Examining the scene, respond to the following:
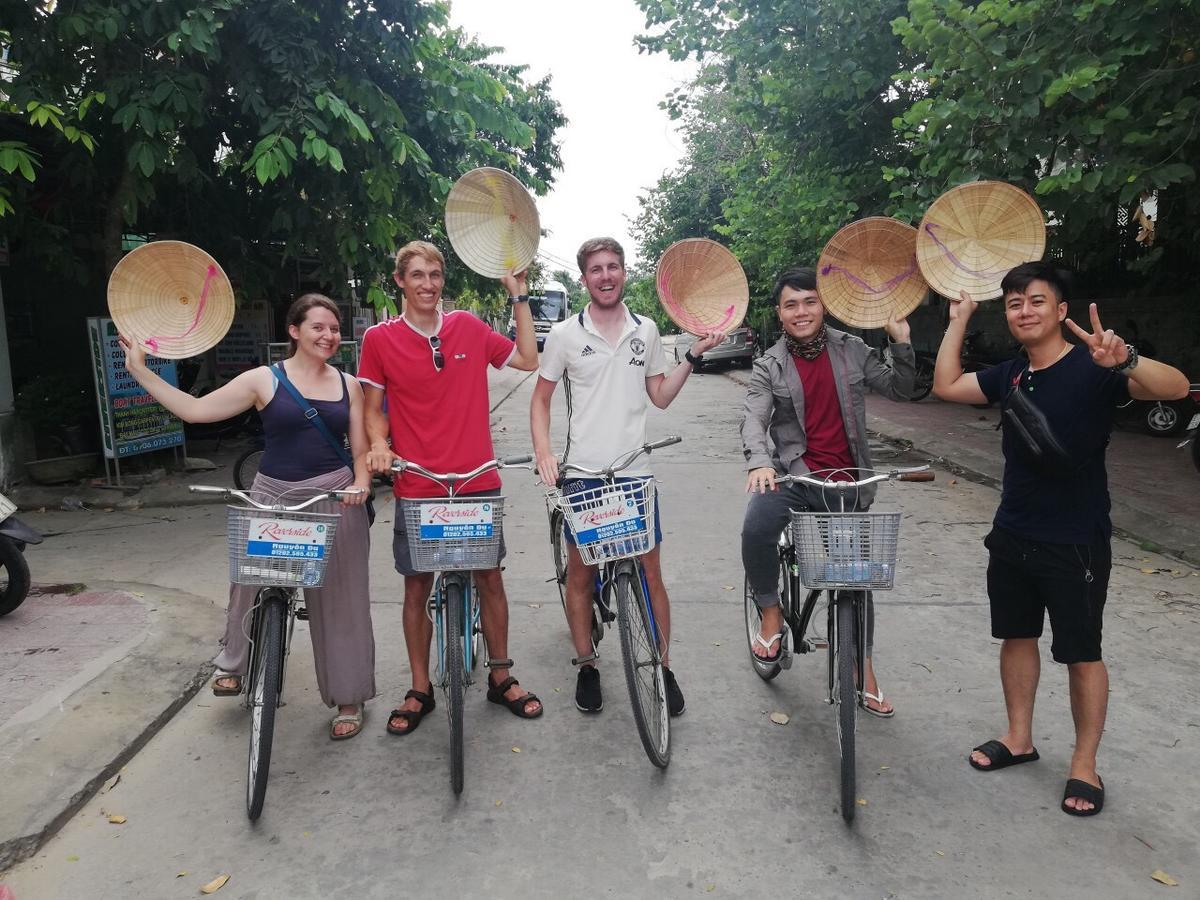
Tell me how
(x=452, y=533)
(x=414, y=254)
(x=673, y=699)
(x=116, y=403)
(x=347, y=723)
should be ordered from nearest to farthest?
(x=452, y=533) < (x=414, y=254) < (x=347, y=723) < (x=673, y=699) < (x=116, y=403)

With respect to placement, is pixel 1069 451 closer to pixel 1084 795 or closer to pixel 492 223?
pixel 1084 795

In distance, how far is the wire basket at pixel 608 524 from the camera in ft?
10.3

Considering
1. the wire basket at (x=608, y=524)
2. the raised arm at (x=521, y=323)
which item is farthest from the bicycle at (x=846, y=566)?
the raised arm at (x=521, y=323)

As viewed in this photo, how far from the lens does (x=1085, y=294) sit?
1330 centimetres

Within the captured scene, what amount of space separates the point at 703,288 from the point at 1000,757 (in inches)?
85.5

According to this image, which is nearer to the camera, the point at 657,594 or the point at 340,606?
the point at 340,606

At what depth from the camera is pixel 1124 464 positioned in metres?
8.79

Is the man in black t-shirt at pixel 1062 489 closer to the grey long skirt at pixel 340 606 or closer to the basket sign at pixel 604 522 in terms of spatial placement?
the basket sign at pixel 604 522

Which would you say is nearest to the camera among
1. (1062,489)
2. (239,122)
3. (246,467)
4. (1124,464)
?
(1062,489)

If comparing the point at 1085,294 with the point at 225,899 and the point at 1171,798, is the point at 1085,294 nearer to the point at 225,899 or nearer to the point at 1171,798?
the point at 1171,798

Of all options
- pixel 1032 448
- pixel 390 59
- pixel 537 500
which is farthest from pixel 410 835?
pixel 390 59

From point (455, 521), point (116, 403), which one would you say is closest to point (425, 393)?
point (455, 521)

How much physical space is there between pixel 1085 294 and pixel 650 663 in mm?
12832

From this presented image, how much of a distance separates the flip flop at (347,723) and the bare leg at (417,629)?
132 mm
